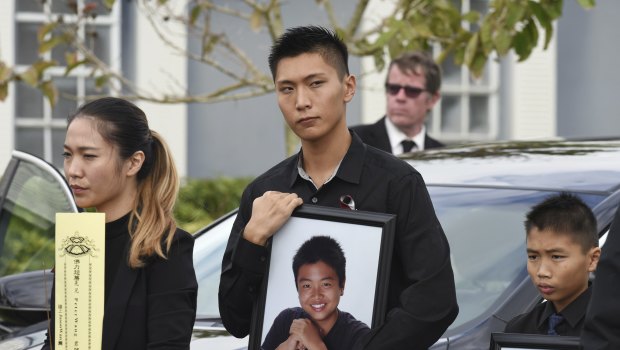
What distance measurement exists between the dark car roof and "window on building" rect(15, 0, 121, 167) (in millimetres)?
8684

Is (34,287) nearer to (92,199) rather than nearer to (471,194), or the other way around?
(92,199)

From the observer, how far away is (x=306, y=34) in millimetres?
3496

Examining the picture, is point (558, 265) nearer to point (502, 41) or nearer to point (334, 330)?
point (334, 330)

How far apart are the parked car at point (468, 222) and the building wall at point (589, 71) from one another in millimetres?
10017

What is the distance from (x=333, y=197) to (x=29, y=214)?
1.97 metres

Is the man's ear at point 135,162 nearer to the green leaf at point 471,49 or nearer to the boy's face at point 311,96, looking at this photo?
the boy's face at point 311,96

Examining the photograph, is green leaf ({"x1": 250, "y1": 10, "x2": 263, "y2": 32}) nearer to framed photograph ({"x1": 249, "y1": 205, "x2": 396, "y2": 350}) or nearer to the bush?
the bush

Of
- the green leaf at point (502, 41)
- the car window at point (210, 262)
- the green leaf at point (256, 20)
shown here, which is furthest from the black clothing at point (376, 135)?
the green leaf at point (256, 20)

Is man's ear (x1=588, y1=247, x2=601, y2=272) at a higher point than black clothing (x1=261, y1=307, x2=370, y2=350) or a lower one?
higher

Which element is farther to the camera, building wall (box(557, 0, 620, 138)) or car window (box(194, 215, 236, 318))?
building wall (box(557, 0, 620, 138))

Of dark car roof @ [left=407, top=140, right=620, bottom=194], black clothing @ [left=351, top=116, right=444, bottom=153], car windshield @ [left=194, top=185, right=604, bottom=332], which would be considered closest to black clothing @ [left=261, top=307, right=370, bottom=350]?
car windshield @ [left=194, top=185, right=604, bottom=332]

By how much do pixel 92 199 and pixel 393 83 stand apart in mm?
3348

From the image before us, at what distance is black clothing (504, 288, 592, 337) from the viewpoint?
379 centimetres

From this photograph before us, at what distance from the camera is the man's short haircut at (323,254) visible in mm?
3355
